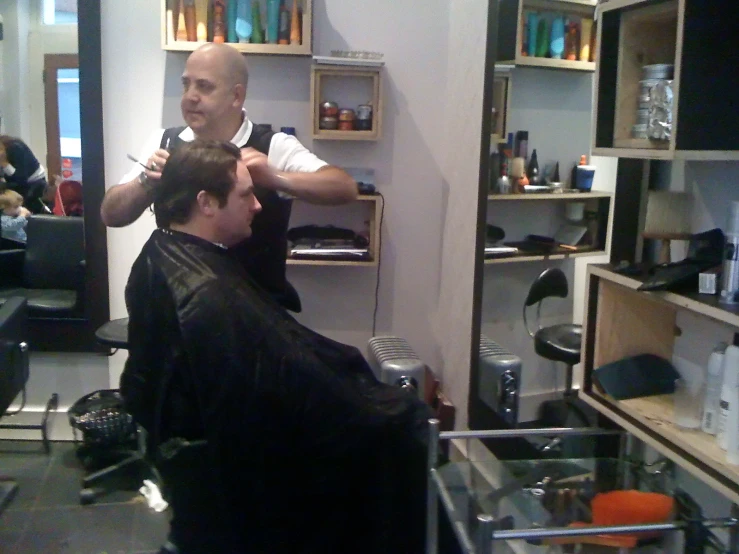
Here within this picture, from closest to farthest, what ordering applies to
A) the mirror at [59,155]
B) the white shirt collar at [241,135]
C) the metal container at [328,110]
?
the white shirt collar at [241,135] → the metal container at [328,110] → the mirror at [59,155]

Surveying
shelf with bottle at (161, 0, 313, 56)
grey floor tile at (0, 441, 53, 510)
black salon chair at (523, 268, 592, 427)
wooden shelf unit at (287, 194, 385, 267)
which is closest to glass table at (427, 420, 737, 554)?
black salon chair at (523, 268, 592, 427)

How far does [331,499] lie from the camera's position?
1.51 meters

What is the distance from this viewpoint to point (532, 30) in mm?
1993

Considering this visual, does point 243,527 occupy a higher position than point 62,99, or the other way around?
point 62,99

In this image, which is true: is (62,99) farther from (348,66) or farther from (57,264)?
(348,66)

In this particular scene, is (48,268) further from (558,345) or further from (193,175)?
(558,345)

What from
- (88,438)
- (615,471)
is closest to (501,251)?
(615,471)

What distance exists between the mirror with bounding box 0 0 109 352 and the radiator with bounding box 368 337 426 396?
114 cm

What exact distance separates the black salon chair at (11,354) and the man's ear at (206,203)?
1.12 meters

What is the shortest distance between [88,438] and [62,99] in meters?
1.33

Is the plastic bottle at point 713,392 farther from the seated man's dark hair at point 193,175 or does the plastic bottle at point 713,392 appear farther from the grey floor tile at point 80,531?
the grey floor tile at point 80,531

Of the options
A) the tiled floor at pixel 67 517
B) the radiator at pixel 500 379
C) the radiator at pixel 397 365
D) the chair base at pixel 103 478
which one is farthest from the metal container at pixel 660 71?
the chair base at pixel 103 478

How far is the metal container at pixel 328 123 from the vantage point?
2619mm

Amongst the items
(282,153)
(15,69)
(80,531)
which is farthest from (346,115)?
(80,531)
